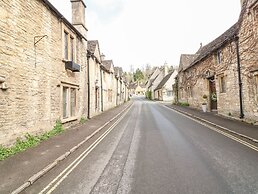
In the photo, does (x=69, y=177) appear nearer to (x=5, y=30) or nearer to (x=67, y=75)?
(x=5, y=30)

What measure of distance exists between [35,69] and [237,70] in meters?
13.5

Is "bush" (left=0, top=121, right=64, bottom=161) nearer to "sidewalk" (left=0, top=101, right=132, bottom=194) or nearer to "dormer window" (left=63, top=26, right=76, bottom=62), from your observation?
"sidewalk" (left=0, top=101, right=132, bottom=194)

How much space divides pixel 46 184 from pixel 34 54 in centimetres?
637

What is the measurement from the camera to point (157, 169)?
20.0 feet

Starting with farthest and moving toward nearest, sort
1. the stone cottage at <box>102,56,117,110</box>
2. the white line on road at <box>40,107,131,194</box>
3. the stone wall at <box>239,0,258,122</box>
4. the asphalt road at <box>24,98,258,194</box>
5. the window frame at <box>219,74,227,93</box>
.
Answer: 1. the stone cottage at <box>102,56,117,110</box>
2. the window frame at <box>219,74,227,93</box>
3. the stone wall at <box>239,0,258,122</box>
4. the white line on road at <box>40,107,131,194</box>
5. the asphalt road at <box>24,98,258,194</box>

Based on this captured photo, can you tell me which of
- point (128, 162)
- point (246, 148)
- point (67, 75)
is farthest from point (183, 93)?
point (128, 162)

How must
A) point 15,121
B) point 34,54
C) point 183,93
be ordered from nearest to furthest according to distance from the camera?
point 15,121 → point 34,54 → point 183,93

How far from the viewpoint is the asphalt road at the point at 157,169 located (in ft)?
16.1

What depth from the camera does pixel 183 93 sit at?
3681 cm

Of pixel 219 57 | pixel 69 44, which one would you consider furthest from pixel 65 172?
pixel 219 57

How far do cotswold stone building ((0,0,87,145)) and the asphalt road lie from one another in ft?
9.00

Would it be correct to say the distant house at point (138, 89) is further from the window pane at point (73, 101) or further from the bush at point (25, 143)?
the bush at point (25, 143)

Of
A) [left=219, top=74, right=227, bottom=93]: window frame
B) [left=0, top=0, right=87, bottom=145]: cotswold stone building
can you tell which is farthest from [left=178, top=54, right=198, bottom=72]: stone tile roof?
[left=0, top=0, right=87, bottom=145]: cotswold stone building

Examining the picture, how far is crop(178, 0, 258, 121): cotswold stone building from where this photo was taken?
45.0 ft
